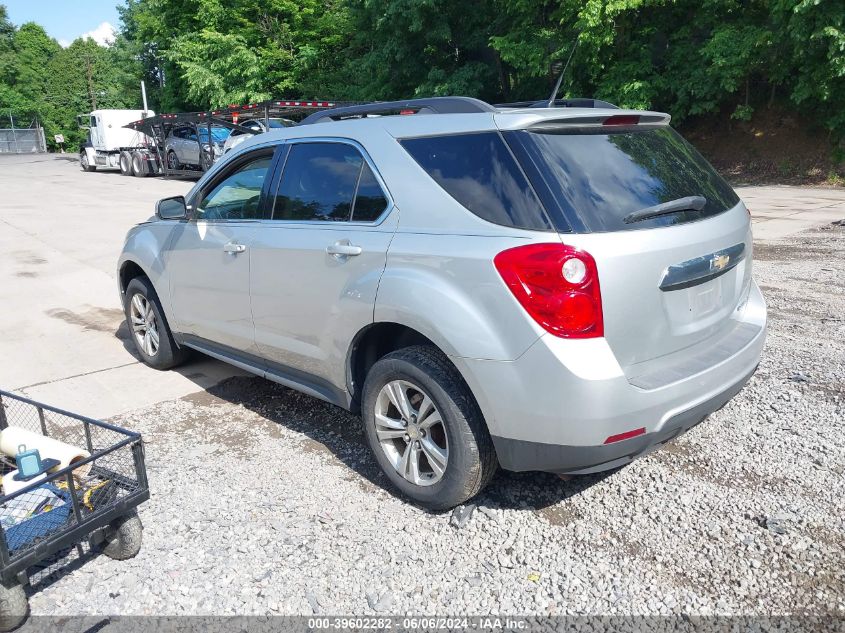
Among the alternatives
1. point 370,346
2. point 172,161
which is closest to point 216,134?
point 172,161

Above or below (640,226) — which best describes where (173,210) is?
below

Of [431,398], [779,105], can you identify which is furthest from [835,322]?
[779,105]

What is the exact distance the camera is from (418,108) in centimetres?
355

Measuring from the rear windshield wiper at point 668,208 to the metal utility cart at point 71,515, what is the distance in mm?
2229

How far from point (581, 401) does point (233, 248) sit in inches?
94.9

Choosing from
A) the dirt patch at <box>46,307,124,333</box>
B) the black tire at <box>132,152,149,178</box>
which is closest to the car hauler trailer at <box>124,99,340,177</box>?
the black tire at <box>132,152,149,178</box>

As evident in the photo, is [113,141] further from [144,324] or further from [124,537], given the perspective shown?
[124,537]

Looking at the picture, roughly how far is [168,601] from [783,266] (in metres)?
8.04

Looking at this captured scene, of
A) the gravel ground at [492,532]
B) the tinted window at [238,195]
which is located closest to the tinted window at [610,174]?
the gravel ground at [492,532]

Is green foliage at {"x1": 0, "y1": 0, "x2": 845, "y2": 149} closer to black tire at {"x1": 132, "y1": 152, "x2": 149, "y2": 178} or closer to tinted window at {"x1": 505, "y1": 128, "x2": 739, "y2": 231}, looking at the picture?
black tire at {"x1": 132, "y1": 152, "x2": 149, "y2": 178}

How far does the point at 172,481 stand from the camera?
140 inches

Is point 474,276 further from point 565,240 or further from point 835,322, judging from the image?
point 835,322

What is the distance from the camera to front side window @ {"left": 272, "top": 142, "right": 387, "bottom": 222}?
339cm

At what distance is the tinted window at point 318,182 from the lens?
3.52 meters
